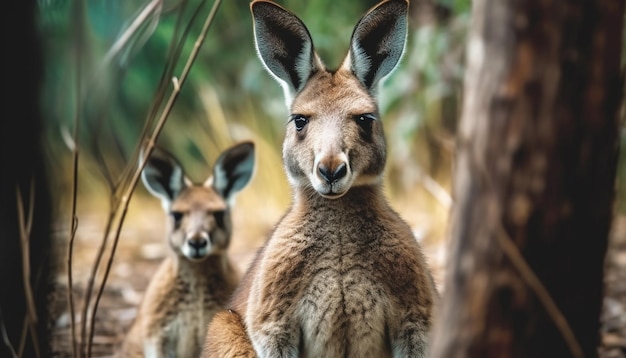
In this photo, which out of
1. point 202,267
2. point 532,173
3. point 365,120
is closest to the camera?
point 532,173

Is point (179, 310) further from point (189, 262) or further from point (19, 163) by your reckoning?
point (19, 163)

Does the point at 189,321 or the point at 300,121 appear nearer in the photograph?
the point at 300,121

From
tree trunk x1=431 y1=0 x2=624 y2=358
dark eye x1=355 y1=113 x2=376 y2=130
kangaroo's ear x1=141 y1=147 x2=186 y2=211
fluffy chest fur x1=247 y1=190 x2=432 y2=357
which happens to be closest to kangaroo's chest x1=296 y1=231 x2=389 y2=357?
fluffy chest fur x1=247 y1=190 x2=432 y2=357

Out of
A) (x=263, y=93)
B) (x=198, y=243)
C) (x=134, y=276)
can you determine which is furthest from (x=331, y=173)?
(x=263, y=93)

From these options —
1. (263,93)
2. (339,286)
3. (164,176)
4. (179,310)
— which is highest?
(263,93)

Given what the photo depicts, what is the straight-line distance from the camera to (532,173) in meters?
2.49

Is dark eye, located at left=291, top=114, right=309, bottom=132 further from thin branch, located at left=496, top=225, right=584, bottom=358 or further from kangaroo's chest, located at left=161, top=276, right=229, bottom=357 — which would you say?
kangaroo's chest, located at left=161, top=276, right=229, bottom=357

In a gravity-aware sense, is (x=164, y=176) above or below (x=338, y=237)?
Answer: above

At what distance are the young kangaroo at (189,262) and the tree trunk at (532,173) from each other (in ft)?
11.0

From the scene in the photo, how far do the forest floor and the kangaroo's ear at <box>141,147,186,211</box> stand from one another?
697 mm

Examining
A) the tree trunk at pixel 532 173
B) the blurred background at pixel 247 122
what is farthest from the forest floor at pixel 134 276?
the tree trunk at pixel 532 173

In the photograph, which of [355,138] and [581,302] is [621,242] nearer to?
[355,138]

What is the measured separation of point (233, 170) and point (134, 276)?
2049 millimetres

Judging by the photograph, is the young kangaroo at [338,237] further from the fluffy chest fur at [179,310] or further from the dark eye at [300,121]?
the fluffy chest fur at [179,310]
